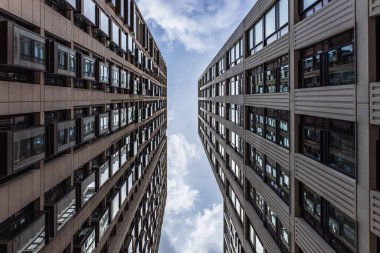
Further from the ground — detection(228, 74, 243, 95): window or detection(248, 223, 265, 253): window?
detection(228, 74, 243, 95): window

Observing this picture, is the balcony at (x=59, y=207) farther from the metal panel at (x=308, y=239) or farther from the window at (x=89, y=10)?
the metal panel at (x=308, y=239)

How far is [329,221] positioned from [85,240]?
1608 cm

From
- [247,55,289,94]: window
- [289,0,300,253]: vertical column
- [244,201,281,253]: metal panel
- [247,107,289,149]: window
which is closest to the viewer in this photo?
[289,0,300,253]: vertical column

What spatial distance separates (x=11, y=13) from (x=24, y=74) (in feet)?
9.96

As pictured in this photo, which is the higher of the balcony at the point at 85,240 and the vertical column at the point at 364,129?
the vertical column at the point at 364,129

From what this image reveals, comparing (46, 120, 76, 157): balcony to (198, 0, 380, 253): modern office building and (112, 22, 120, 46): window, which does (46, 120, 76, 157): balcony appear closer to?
(112, 22, 120, 46): window

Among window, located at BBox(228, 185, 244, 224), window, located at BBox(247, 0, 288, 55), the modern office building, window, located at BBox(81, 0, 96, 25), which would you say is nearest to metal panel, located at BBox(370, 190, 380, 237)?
the modern office building

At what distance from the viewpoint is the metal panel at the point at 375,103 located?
35.3 feet

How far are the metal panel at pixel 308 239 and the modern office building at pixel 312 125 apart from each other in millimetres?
54

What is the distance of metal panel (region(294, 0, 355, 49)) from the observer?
1271 centimetres

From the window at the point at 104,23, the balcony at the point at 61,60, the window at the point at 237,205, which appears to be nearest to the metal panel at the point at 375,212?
the balcony at the point at 61,60

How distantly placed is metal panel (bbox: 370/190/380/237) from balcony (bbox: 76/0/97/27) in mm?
19566

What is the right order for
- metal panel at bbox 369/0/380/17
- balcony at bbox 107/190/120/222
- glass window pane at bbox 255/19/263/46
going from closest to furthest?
1. metal panel at bbox 369/0/380/17
2. glass window pane at bbox 255/19/263/46
3. balcony at bbox 107/190/120/222

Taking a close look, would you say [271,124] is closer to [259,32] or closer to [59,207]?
[259,32]
